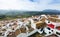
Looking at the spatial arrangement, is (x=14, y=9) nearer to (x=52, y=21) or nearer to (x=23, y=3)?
(x=23, y=3)

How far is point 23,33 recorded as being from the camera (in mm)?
1702

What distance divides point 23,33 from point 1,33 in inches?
9.3

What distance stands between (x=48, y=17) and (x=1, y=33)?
528 millimetres

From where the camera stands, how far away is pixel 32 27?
1705mm

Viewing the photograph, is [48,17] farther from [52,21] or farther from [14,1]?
[14,1]

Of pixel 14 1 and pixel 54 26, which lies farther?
pixel 14 1

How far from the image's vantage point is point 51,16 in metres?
1.72

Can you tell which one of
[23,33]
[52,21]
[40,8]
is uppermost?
[40,8]

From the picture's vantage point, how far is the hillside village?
5.52 ft

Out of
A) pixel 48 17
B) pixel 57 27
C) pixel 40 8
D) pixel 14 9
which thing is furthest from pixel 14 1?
pixel 57 27

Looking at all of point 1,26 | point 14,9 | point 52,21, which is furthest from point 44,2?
point 1,26

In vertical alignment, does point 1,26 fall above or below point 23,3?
below

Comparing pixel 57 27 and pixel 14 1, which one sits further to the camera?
pixel 14 1

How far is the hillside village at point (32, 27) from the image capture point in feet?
5.52
